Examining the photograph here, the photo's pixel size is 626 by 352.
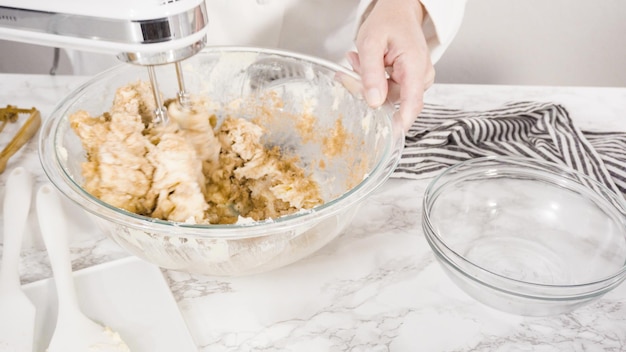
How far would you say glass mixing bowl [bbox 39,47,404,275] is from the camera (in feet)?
1.98

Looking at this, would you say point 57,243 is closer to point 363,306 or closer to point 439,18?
point 363,306

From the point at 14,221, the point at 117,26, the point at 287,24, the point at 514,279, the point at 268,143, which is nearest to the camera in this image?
the point at 117,26

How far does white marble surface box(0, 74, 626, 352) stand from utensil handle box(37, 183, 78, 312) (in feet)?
0.18

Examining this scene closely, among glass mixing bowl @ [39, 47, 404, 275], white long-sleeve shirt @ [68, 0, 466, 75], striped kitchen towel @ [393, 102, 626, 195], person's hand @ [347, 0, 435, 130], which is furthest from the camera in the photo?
white long-sleeve shirt @ [68, 0, 466, 75]

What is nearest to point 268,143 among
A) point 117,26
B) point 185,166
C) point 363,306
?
point 185,166

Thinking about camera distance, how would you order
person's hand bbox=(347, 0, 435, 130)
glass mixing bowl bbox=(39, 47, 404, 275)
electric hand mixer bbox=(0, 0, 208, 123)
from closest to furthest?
electric hand mixer bbox=(0, 0, 208, 123) < glass mixing bowl bbox=(39, 47, 404, 275) < person's hand bbox=(347, 0, 435, 130)

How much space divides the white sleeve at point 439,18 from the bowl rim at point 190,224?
271 mm

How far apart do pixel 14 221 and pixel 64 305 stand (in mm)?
186

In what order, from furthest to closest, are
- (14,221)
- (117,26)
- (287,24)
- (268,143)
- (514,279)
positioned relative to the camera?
(287,24) < (268,143) < (14,221) < (514,279) < (117,26)

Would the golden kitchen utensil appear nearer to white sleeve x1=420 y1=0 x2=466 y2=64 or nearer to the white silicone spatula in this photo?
the white silicone spatula

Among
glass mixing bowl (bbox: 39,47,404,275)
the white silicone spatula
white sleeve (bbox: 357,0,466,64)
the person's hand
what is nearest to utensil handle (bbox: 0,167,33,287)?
the white silicone spatula

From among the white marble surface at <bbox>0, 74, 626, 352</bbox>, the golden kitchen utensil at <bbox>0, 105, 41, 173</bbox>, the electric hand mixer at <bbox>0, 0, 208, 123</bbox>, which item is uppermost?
the electric hand mixer at <bbox>0, 0, 208, 123</bbox>

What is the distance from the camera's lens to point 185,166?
70 cm

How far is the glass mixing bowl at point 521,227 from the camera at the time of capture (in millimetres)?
685
